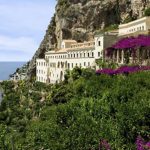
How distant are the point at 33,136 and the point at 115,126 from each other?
8128 millimetres

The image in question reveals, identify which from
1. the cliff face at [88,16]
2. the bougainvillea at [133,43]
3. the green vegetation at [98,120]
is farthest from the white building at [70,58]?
the green vegetation at [98,120]

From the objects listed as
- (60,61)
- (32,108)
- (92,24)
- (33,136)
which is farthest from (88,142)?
(92,24)

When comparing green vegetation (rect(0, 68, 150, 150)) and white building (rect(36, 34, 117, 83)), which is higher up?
white building (rect(36, 34, 117, 83))

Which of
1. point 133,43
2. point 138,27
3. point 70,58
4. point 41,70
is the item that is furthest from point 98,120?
point 41,70

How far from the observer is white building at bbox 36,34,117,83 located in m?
86.6

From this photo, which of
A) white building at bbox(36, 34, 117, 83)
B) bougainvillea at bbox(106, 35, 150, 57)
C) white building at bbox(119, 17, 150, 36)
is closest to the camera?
bougainvillea at bbox(106, 35, 150, 57)

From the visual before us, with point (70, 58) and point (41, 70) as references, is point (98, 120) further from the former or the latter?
point (41, 70)

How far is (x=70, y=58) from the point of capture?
3939 inches

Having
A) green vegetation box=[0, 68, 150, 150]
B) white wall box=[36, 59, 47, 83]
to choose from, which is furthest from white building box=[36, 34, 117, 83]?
green vegetation box=[0, 68, 150, 150]

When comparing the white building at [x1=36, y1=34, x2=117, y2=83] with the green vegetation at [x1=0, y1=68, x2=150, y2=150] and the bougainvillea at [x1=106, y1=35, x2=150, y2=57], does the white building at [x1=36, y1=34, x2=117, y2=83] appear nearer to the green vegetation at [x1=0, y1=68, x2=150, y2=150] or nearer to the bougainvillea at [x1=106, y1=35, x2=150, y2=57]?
the bougainvillea at [x1=106, y1=35, x2=150, y2=57]

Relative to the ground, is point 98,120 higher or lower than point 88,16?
lower

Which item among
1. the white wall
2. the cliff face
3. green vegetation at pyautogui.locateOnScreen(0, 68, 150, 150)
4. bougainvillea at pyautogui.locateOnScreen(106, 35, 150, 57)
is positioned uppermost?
the cliff face

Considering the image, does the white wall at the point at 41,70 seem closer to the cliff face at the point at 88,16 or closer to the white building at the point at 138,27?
the cliff face at the point at 88,16

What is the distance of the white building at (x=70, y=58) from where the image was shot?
8662 cm
